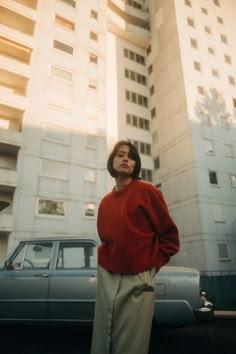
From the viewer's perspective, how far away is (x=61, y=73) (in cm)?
2103

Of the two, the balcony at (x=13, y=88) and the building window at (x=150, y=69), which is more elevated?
the building window at (x=150, y=69)

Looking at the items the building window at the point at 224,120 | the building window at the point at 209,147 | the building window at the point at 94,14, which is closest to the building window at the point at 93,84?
the building window at the point at 94,14

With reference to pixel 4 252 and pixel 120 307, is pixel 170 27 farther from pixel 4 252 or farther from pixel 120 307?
pixel 120 307

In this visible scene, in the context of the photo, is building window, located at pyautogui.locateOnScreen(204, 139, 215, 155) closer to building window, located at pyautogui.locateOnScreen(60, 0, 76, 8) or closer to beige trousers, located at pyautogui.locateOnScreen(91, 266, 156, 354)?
building window, located at pyautogui.locateOnScreen(60, 0, 76, 8)

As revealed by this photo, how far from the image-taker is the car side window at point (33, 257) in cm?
495

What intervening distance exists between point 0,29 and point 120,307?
22.4 metres

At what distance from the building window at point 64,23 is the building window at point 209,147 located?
15.8m

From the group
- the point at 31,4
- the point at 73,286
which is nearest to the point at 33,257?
the point at 73,286

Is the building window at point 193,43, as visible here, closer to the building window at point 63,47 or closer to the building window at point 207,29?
the building window at point 207,29

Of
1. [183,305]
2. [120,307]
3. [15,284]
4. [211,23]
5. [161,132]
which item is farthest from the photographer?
[211,23]

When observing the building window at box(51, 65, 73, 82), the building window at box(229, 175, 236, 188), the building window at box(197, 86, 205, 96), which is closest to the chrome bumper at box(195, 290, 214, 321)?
the building window at box(51, 65, 73, 82)

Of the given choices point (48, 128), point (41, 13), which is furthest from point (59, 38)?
point (48, 128)

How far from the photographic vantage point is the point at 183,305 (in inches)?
165

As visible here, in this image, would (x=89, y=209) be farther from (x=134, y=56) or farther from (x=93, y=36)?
(x=134, y=56)
